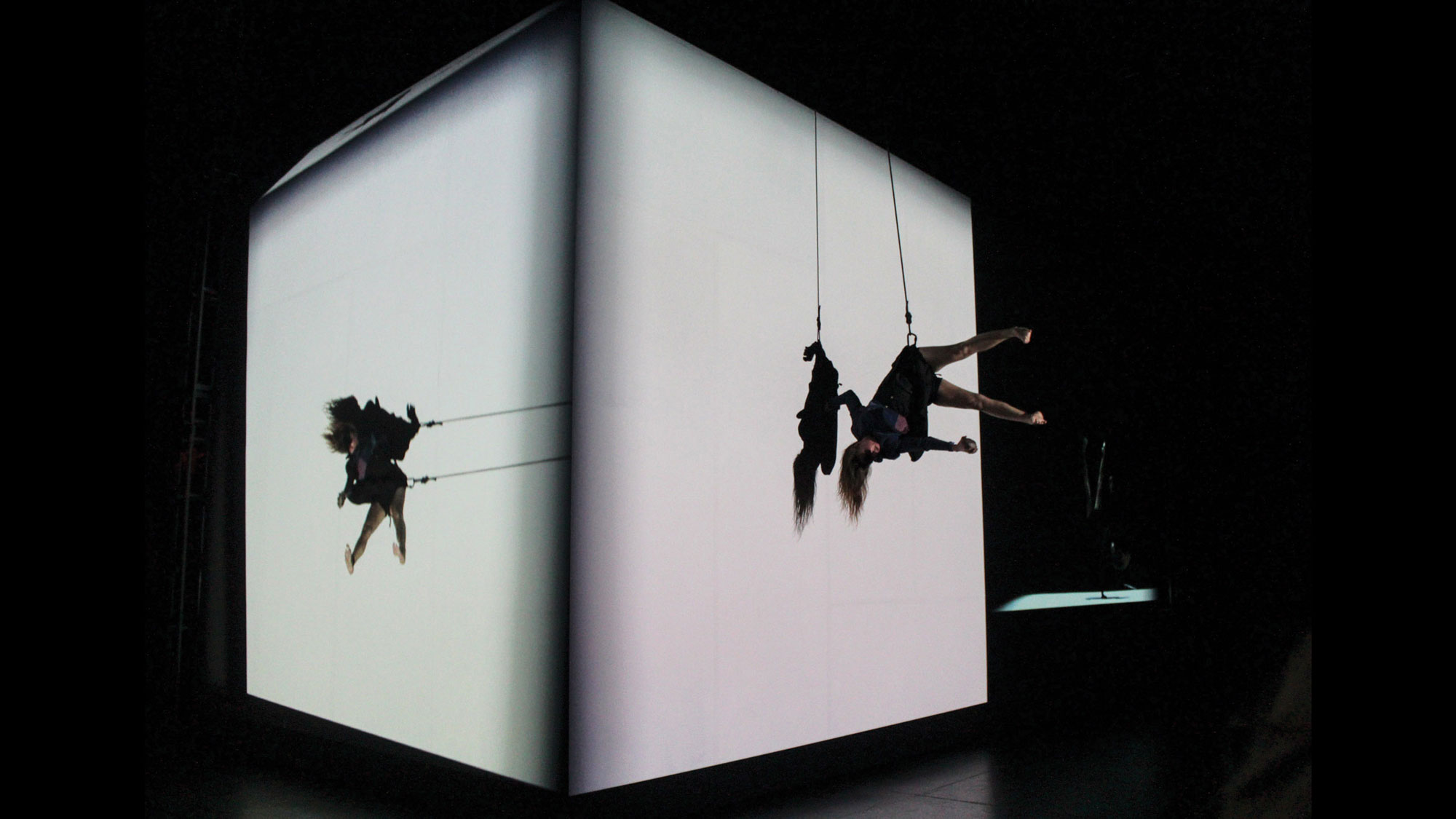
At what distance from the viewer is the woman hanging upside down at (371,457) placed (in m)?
5.20

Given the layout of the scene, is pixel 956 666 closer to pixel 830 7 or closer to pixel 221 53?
pixel 830 7

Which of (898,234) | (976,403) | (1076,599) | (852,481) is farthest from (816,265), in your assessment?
(1076,599)

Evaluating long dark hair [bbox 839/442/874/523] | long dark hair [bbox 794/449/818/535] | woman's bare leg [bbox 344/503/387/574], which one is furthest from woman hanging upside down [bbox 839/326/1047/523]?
woman's bare leg [bbox 344/503/387/574]

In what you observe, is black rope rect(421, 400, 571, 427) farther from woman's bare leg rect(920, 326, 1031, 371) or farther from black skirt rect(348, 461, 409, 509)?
woman's bare leg rect(920, 326, 1031, 371)

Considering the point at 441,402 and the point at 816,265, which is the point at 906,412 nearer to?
the point at 816,265

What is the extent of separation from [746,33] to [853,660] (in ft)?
11.5

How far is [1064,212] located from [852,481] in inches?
120

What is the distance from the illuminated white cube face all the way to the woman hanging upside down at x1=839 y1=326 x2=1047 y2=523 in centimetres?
13

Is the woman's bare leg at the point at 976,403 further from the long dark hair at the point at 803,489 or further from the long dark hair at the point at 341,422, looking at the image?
the long dark hair at the point at 341,422

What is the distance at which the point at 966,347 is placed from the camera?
5.95m

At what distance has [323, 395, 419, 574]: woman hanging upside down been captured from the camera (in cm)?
520

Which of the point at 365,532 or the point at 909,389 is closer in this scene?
the point at 365,532

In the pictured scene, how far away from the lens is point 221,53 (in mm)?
5059

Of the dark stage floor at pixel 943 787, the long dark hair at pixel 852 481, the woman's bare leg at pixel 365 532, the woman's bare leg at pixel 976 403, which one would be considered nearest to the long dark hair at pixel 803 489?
the long dark hair at pixel 852 481
